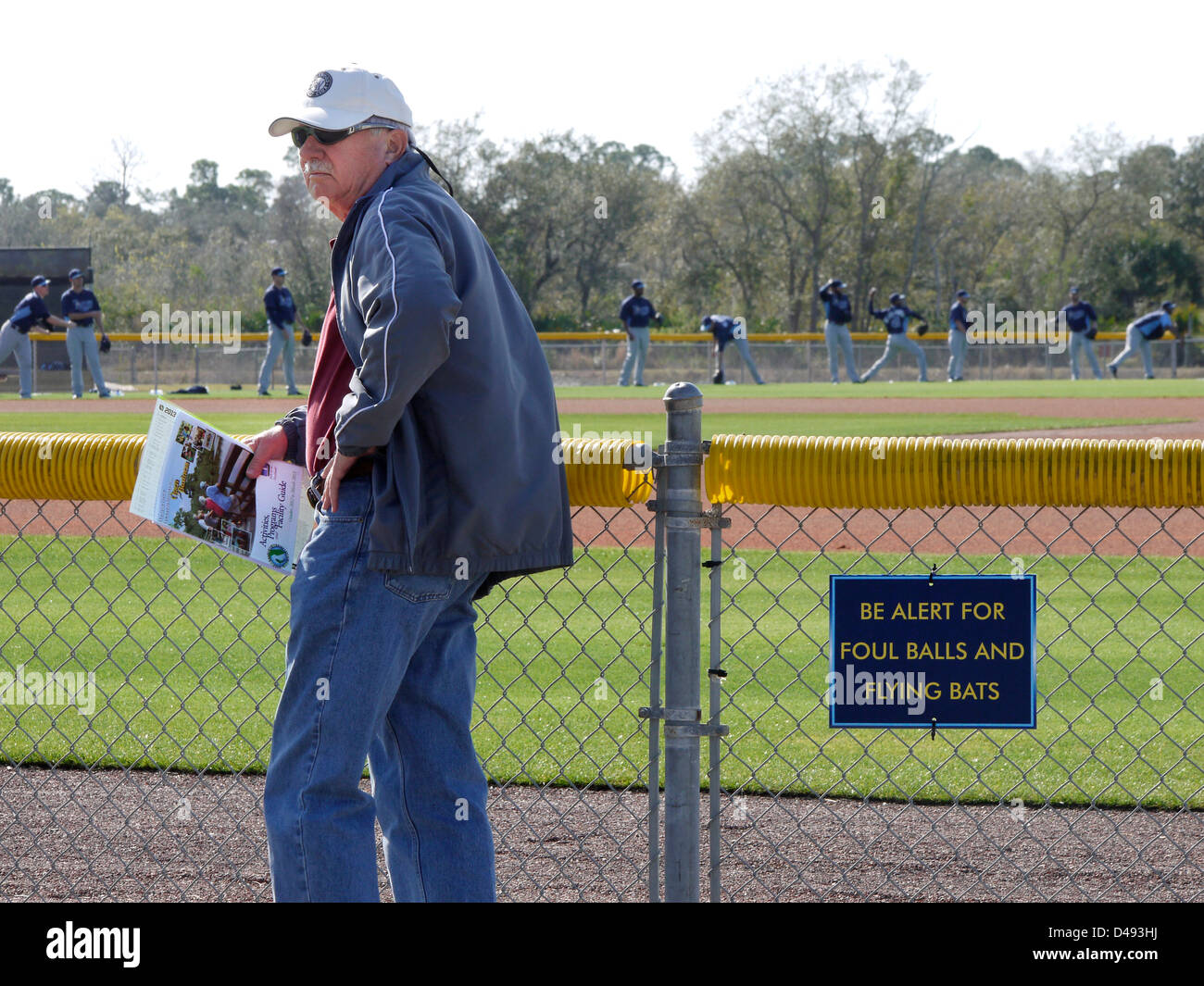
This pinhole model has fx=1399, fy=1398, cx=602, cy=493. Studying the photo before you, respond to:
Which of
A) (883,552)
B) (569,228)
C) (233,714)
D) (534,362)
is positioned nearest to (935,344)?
(569,228)

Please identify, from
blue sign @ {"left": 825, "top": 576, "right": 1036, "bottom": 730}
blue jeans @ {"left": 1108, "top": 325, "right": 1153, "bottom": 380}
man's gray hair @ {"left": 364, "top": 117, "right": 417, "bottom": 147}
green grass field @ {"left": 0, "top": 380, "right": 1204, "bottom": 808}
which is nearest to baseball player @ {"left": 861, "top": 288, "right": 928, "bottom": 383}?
blue jeans @ {"left": 1108, "top": 325, "right": 1153, "bottom": 380}

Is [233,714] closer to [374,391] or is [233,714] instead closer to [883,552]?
[374,391]

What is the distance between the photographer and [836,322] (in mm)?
29719

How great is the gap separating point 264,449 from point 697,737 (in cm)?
117

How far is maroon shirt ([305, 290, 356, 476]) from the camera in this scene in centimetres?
279

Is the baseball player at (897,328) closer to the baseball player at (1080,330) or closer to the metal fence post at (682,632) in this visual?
the baseball player at (1080,330)

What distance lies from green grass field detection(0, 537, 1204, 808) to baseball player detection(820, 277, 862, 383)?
69.5 feet

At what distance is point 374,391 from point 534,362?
456 millimetres

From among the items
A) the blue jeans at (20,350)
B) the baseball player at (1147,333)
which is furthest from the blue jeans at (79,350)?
the baseball player at (1147,333)

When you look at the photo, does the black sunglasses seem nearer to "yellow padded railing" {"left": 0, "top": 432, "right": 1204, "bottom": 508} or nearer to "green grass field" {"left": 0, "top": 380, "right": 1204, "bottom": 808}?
"yellow padded railing" {"left": 0, "top": 432, "right": 1204, "bottom": 508}

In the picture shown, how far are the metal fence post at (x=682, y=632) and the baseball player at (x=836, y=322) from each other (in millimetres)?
25780

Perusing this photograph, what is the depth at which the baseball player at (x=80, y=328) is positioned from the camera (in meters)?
24.1

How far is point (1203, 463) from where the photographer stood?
3.05 meters

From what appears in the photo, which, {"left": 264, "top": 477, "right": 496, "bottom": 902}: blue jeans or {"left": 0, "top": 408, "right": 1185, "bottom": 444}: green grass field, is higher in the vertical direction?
{"left": 264, "top": 477, "right": 496, "bottom": 902}: blue jeans
